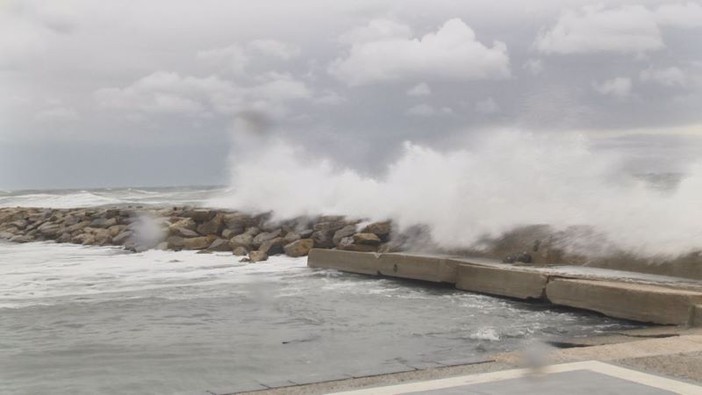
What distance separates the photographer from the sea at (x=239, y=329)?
21.5ft

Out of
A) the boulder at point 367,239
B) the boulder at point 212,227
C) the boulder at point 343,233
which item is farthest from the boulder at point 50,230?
the boulder at point 367,239

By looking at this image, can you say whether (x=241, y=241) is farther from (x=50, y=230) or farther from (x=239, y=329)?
(x=50, y=230)

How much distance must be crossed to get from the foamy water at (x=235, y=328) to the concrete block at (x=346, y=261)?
0.97 ft

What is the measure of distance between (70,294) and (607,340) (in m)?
8.31

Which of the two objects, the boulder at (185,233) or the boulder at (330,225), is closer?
the boulder at (330,225)

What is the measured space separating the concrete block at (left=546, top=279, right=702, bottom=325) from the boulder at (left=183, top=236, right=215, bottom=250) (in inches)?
452

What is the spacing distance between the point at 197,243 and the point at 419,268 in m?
8.60

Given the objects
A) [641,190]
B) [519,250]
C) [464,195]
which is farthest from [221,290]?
[641,190]

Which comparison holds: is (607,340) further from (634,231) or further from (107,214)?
(107,214)

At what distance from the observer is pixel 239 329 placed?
8.80 meters

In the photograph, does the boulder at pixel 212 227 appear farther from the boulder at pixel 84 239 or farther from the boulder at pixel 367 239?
the boulder at pixel 367 239

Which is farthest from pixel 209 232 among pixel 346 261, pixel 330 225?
pixel 346 261

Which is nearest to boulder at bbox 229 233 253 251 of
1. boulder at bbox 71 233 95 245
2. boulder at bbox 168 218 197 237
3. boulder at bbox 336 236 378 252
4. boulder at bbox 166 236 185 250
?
boulder at bbox 166 236 185 250

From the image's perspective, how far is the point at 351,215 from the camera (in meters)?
19.6
